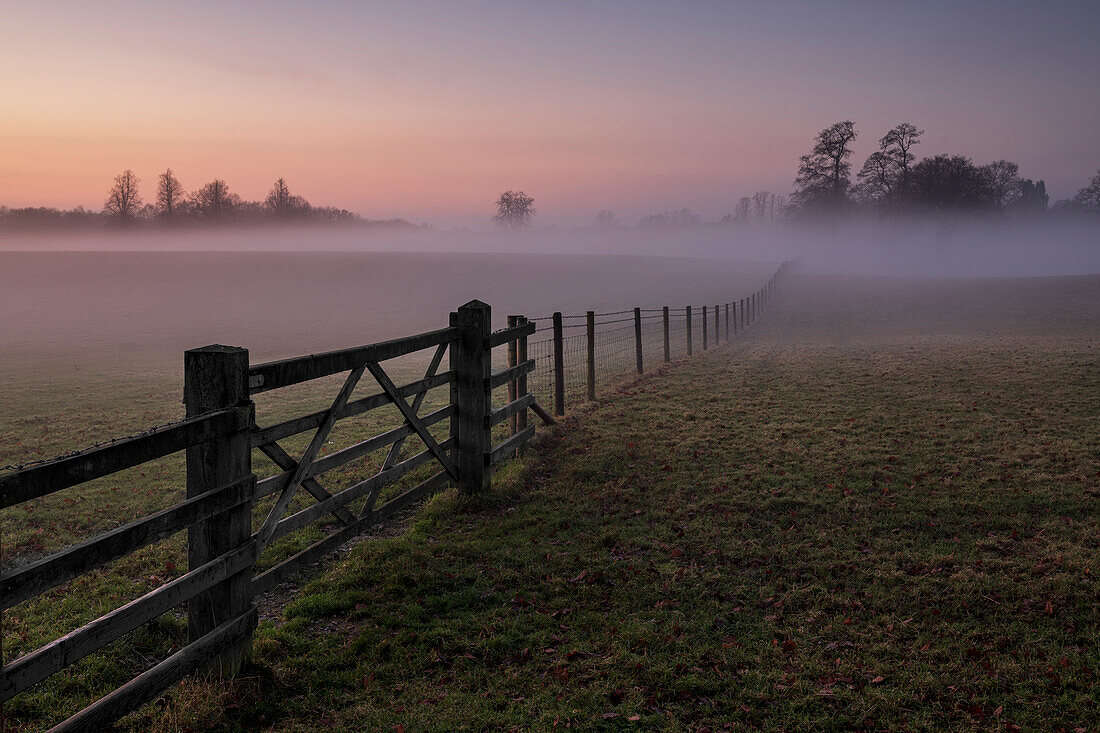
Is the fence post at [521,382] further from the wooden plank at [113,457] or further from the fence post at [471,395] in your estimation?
the wooden plank at [113,457]

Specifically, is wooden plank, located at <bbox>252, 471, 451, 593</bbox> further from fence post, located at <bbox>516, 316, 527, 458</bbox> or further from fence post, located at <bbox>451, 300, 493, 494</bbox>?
fence post, located at <bbox>516, 316, 527, 458</bbox>

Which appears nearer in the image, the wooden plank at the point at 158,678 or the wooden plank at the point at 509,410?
the wooden plank at the point at 158,678

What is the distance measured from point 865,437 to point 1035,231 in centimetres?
11745

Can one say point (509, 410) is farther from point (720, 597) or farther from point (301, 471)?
point (301, 471)

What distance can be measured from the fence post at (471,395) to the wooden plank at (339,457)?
0.21 metres

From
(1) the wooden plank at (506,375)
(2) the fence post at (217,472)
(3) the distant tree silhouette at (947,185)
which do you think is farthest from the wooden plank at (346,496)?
(3) the distant tree silhouette at (947,185)

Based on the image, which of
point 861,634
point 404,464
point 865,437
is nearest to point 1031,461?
point 865,437

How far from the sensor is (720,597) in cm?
519

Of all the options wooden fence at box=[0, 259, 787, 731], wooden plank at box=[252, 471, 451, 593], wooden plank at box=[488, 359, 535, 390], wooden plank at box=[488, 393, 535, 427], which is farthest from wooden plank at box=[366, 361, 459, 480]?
wooden plank at box=[488, 359, 535, 390]

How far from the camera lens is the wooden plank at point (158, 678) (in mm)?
2951

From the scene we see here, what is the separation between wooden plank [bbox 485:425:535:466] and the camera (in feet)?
24.8

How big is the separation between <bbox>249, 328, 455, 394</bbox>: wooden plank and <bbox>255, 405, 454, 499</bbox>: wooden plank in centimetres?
60

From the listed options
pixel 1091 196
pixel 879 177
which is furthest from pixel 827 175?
pixel 1091 196

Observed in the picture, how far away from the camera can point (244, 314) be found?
44.9 metres
